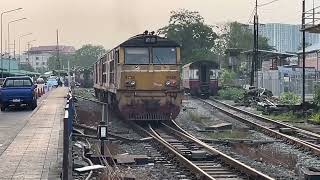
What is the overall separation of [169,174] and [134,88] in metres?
9.79

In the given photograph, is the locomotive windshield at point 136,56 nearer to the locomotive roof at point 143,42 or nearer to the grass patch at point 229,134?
the locomotive roof at point 143,42

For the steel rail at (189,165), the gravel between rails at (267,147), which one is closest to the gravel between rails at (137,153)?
the steel rail at (189,165)

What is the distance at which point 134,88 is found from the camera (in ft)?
68.7

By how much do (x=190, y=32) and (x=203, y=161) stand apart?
76.2 meters

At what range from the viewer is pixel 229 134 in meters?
19.1

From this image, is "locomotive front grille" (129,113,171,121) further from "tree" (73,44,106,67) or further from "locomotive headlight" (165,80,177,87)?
"tree" (73,44,106,67)

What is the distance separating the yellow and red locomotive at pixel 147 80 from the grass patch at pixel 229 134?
2.27m

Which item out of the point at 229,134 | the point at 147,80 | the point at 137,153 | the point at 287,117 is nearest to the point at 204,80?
the point at 287,117

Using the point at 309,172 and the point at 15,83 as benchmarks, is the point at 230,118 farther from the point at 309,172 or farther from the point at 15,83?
the point at 309,172

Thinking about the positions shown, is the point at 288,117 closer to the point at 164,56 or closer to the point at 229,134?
the point at 229,134

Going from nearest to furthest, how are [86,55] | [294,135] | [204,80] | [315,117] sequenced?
[294,135]
[315,117]
[204,80]
[86,55]

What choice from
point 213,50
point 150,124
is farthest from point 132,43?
point 213,50

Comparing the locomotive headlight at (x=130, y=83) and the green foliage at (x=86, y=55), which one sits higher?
the green foliage at (x=86, y=55)

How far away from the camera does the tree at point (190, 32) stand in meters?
87.6
